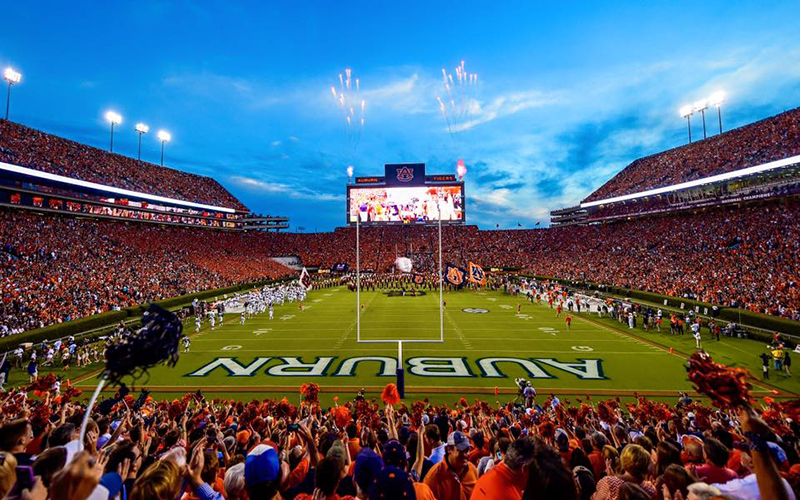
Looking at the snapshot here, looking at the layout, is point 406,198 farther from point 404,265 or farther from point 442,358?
point 442,358

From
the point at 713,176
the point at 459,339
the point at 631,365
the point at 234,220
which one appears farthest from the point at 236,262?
the point at 713,176

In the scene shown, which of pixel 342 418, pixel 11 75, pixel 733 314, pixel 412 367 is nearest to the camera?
pixel 342 418

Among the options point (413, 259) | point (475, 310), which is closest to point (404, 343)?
point (475, 310)

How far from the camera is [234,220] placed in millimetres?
63781

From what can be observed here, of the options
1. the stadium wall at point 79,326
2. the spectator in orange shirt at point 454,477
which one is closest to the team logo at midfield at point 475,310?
the stadium wall at point 79,326

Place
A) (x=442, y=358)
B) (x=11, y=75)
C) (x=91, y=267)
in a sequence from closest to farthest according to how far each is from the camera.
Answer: (x=442, y=358) → (x=91, y=267) → (x=11, y=75)

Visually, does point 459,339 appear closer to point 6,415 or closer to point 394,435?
point 394,435

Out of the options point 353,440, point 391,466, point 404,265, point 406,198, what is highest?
point 406,198

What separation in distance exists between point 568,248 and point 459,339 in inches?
1711

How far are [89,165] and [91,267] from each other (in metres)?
19.8

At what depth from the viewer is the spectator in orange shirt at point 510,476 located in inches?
93.1

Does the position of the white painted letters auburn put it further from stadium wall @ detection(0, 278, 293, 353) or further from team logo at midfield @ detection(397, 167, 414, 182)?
team logo at midfield @ detection(397, 167, 414, 182)

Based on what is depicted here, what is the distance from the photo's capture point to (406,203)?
56.6 meters

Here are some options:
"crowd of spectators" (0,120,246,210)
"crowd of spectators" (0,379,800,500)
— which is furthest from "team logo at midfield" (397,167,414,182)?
"crowd of spectators" (0,379,800,500)
